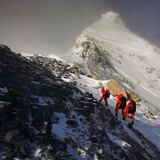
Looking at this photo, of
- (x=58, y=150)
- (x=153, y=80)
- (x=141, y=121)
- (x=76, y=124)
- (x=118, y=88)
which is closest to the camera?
(x=58, y=150)

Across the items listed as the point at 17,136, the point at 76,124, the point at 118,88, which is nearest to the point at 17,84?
the point at 76,124

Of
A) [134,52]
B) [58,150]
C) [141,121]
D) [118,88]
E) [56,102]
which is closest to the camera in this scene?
[58,150]

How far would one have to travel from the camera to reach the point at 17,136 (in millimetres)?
16797

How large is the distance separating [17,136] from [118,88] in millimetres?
25706

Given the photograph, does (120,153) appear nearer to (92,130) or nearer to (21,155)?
(92,130)

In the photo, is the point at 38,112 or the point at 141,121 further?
the point at 141,121

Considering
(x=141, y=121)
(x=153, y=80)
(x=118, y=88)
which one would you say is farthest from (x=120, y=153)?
(x=153, y=80)

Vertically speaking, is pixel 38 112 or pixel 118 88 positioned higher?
pixel 118 88

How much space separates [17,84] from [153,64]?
178 m

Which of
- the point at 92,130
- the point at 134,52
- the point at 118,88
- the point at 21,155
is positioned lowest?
the point at 21,155

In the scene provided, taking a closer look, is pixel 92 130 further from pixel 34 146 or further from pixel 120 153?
pixel 34 146

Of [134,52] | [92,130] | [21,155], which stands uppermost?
[134,52]

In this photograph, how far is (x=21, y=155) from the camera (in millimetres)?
15922

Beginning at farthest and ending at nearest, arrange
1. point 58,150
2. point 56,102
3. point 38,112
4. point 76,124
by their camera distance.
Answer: point 56,102
point 76,124
point 38,112
point 58,150
